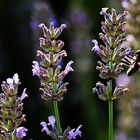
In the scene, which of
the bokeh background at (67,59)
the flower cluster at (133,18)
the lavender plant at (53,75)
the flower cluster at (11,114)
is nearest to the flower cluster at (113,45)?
the lavender plant at (53,75)

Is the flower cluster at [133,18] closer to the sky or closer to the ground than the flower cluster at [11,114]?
closer to the sky

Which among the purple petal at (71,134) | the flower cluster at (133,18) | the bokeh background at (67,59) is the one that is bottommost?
the purple petal at (71,134)

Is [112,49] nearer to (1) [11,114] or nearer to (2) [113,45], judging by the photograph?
(2) [113,45]

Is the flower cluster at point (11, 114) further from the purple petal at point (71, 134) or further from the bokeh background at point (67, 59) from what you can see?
the bokeh background at point (67, 59)

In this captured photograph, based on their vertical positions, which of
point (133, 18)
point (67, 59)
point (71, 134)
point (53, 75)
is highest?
point (67, 59)

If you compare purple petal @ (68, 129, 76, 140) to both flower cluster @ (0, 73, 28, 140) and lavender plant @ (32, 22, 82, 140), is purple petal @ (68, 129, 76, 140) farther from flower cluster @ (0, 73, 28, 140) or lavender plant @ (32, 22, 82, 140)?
flower cluster @ (0, 73, 28, 140)

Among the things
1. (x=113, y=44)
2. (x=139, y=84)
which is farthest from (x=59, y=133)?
(x=139, y=84)

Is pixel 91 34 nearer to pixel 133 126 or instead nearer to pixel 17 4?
pixel 17 4

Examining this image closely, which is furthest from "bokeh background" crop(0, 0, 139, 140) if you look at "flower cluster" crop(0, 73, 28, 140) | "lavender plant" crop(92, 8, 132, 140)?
"flower cluster" crop(0, 73, 28, 140)

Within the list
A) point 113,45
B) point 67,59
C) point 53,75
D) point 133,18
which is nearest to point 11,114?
point 53,75
